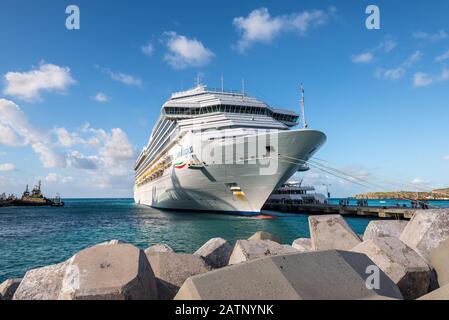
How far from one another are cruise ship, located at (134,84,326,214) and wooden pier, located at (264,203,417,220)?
58.3 ft

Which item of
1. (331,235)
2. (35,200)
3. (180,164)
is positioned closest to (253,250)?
(331,235)

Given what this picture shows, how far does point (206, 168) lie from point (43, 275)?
73.4ft

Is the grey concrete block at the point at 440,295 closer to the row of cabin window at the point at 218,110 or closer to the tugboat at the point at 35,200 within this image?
the row of cabin window at the point at 218,110

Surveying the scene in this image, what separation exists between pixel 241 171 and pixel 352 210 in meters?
28.2

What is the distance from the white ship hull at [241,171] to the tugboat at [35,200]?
8869cm

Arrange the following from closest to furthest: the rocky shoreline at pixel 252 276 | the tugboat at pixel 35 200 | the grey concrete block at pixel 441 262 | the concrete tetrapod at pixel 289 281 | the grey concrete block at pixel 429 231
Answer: the concrete tetrapod at pixel 289 281 < the rocky shoreline at pixel 252 276 < the grey concrete block at pixel 441 262 < the grey concrete block at pixel 429 231 < the tugboat at pixel 35 200

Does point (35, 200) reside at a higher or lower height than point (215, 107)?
lower

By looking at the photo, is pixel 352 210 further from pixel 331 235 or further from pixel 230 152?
pixel 331 235

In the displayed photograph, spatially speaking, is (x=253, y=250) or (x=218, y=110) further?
(x=218, y=110)

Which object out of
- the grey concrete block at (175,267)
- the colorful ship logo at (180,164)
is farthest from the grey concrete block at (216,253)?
the colorful ship logo at (180,164)

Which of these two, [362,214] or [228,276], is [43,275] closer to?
[228,276]

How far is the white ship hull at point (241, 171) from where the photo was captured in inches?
962

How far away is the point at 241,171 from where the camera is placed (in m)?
26.0
